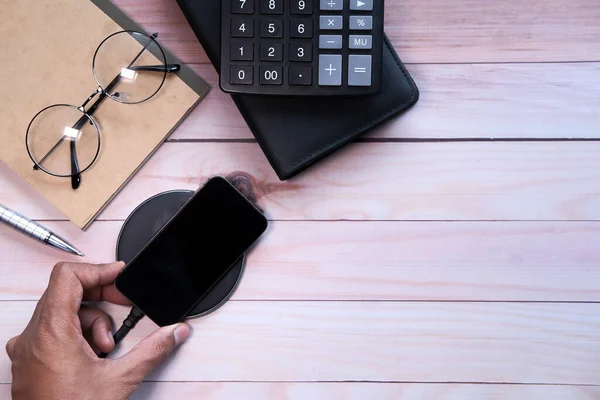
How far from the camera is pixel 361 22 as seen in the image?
21.6 inches

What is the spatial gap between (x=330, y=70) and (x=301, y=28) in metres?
0.05

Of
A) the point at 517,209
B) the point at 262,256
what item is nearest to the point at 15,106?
the point at 262,256

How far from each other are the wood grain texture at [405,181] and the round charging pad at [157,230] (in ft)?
0.04

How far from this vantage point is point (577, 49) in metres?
0.60

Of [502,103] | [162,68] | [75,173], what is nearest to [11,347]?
[75,173]

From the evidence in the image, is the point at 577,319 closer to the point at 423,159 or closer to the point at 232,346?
the point at 423,159

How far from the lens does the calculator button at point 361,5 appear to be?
547mm

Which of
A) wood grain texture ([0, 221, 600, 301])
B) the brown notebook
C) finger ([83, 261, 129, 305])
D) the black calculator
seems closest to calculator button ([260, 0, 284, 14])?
the black calculator

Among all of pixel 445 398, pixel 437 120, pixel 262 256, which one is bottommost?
pixel 445 398

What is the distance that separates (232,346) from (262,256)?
10 cm

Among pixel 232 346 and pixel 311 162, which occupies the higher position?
pixel 311 162

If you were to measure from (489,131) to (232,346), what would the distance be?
34 centimetres

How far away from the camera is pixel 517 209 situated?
60 centimetres

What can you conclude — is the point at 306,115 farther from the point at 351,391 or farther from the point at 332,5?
the point at 351,391
